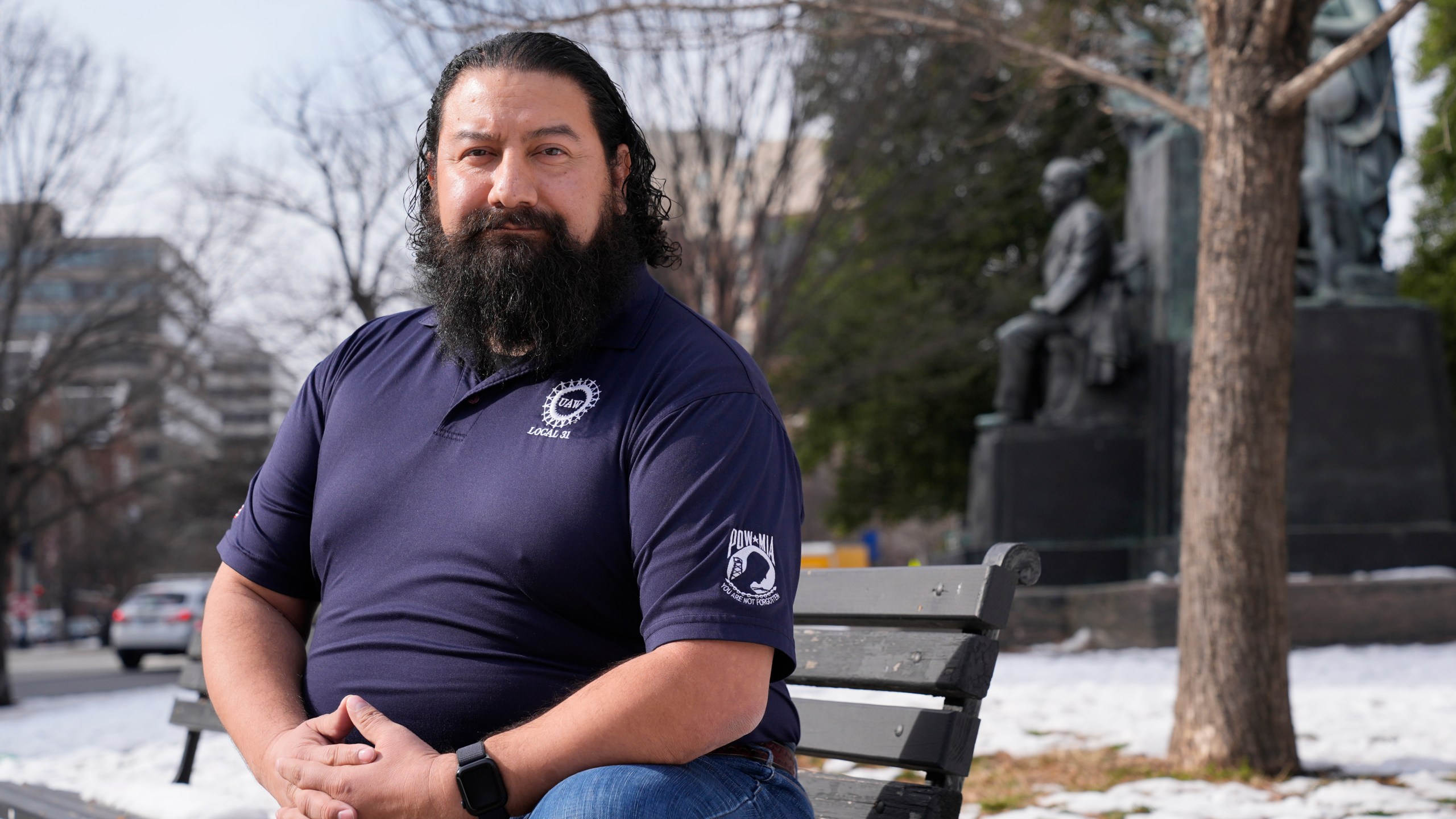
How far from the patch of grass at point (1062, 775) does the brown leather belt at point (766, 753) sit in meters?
2.64

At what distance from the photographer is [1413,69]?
17.9 feet

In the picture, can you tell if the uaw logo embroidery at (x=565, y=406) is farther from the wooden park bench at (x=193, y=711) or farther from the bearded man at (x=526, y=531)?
the wooden park bench at (x=193, y=711)

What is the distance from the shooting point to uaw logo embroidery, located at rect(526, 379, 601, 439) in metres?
2.03

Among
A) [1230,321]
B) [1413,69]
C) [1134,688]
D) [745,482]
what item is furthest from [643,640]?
[1134,688]

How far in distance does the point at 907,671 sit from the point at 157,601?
854 inches

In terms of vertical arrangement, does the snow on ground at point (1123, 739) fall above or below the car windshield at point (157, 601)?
above

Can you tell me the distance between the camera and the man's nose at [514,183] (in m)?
2.18

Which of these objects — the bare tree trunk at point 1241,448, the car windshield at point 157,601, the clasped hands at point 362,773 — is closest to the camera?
the clasped hands at point 362,773

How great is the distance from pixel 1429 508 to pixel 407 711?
1064cm

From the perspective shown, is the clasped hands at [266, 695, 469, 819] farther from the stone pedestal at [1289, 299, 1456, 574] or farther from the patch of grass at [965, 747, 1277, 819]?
the stone pedestal at [1289, 299, 1456, 574]

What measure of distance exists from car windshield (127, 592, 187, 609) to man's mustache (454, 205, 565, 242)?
21460 mm

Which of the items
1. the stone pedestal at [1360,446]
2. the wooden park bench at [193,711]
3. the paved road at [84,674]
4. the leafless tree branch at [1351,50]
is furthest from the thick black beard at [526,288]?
the paved road at [84,674]

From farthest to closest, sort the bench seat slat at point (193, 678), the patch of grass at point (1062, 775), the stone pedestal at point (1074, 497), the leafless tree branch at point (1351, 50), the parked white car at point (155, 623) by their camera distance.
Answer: the parked white car at point (155, 623) → the stone pedestal at point (1074, 497) → the patch of grass at point (1062, 775) → the leafless tree branch at point (1351, 50) → the bench seat slat at point (193, 678)

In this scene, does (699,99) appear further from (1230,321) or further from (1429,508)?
(1230,321)
